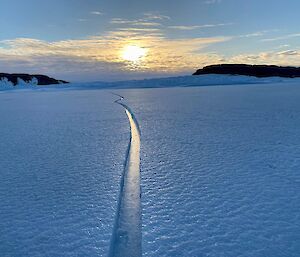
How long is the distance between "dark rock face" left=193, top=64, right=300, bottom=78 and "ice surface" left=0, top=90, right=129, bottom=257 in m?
43.4

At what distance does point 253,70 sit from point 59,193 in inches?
1921

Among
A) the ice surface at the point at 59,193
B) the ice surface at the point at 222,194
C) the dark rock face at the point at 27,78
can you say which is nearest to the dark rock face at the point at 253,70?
the dark rock face at the point at 27,78

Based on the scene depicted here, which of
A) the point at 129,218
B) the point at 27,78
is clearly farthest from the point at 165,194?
the point at 27,78

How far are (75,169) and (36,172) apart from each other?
49 cm

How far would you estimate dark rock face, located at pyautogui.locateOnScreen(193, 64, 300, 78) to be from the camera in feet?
152

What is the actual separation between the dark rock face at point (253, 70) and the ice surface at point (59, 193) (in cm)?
4339

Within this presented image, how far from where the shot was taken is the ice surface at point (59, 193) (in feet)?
7.04

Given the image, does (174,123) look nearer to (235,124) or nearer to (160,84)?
(235,124)

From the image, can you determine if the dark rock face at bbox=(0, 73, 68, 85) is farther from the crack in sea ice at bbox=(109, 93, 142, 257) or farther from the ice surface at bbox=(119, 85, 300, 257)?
the crack in sea ice at bbox=(109, 93, 142, 257)

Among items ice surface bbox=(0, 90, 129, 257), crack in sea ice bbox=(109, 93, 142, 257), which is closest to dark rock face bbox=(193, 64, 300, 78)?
ice surface bbox=(0, 90, 129, 257)

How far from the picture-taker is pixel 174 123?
286 inches

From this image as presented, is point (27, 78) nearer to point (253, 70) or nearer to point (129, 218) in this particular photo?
point (253, 70)

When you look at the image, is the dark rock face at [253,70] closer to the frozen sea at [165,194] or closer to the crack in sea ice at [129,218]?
the frozen sea at [165,194]

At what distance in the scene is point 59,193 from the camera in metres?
3.07
